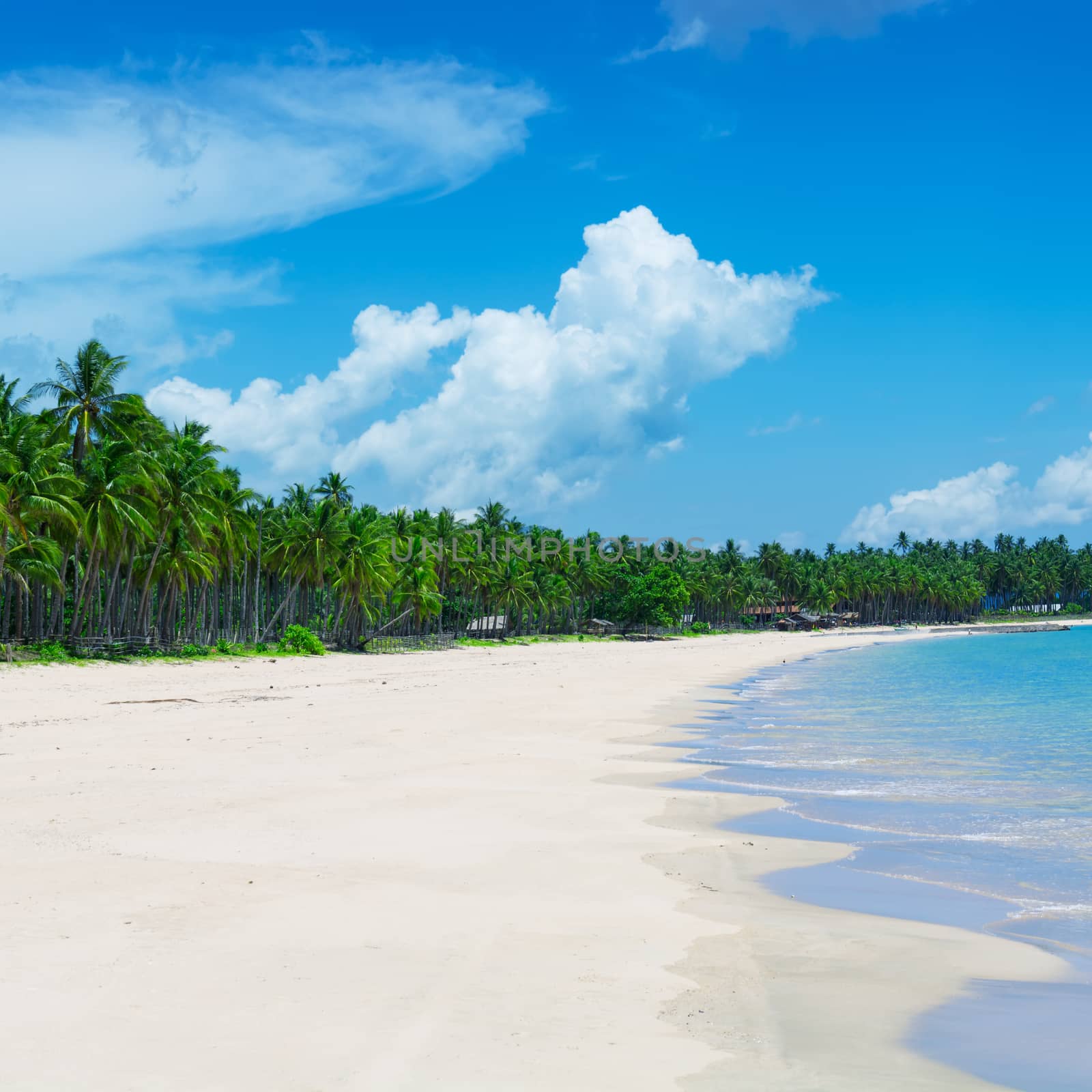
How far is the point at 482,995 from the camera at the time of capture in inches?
214

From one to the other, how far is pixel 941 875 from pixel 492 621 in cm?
8868

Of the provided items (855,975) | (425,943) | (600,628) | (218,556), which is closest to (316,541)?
(218,556)

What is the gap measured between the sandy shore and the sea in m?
0.33

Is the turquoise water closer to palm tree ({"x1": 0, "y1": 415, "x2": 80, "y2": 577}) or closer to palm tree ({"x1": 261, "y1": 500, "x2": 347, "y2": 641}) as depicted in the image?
palm tree ({"x1": 0, "y1": 415, "x2": 80, "y2": 577})

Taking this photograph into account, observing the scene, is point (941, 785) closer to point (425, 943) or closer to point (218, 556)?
point (425, 943)

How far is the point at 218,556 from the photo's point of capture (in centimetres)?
6203

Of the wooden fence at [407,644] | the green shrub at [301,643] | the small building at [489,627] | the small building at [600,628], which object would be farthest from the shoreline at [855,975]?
the small building at [600,628]

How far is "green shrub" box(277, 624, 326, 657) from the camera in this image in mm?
55656

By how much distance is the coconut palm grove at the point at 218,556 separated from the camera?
42.8 meters

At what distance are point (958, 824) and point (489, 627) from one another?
3349 inches

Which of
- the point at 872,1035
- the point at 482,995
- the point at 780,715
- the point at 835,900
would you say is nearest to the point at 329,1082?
the point at 482,995

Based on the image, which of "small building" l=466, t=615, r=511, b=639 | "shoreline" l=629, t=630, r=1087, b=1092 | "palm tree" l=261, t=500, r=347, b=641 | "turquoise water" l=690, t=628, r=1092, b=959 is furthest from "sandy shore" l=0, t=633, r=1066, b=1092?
"small building" l=466, t=615, r=511, b=639

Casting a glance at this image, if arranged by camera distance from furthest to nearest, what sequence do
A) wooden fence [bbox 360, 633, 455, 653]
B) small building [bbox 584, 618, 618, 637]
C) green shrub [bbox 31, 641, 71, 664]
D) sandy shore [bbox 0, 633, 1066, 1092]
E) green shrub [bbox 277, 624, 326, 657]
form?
small building [bbox 584, 618, 618, 637]
wooden fence [bbox 360, 633, 455, 653]
green shrub [bbox 277, 624, 326, 657]
green shrub [bbox 31, 641, 71, 664]
sandy shore [bbox 0, 633, 1066, 1092]

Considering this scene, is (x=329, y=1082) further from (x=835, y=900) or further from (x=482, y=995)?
(x=835, y=900)
